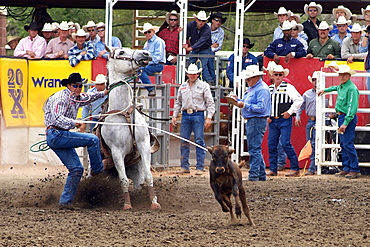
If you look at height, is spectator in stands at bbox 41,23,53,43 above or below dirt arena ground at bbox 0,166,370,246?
above

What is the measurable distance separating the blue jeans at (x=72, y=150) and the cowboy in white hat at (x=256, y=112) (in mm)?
3219

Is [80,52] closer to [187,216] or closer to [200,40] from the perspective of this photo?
[200,40]

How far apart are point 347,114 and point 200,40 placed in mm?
3800

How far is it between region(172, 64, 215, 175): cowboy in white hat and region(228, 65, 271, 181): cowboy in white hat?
Result: 1.44m

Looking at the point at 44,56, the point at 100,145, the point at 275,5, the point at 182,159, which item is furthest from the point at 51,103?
the point at 275,5

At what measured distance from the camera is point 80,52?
1449 cm

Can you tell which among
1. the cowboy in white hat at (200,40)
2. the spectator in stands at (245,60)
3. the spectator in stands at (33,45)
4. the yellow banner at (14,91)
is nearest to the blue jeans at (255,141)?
the spectator in stands at (245,60)

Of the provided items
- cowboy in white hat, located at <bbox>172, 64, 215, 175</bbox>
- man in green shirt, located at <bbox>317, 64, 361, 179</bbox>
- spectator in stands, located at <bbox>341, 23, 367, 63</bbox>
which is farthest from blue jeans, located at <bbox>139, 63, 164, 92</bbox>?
spectator in stands, located at <bbox>341, 23, 367, 63</bbox>

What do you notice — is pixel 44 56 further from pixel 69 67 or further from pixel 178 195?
pixel 178 195

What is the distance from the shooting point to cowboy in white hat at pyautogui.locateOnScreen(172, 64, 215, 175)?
13242mm

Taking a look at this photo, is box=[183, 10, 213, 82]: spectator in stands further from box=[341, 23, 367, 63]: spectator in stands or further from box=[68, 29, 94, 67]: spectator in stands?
box=[341, 23, 367, 63]: spectator in stands

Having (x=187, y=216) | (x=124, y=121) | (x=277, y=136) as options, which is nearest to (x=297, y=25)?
(x=277, y=136)

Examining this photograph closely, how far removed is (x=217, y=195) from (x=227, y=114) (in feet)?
25.7

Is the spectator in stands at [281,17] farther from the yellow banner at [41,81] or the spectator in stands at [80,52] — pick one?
the yellow banner at [41,81]
